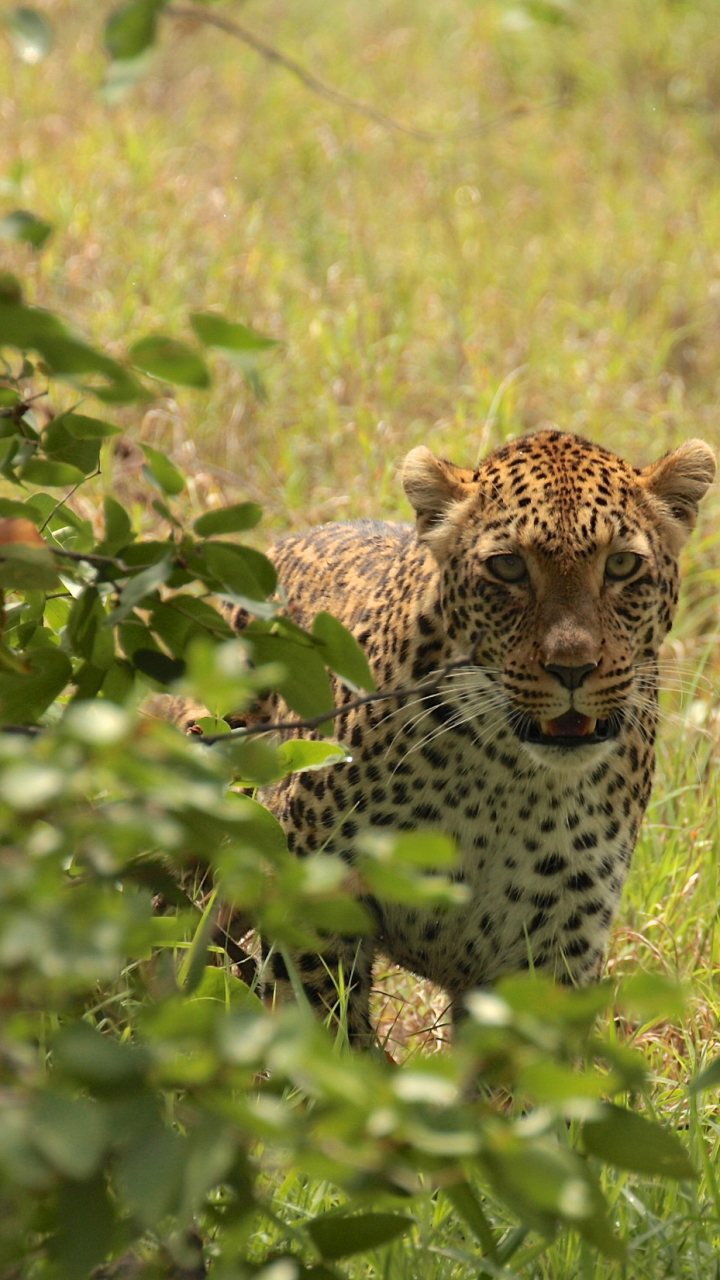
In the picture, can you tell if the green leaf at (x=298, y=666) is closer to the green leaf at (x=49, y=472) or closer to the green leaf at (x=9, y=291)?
the green leaf at (x=49, y=472)

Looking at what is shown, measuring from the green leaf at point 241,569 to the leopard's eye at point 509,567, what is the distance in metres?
1.24

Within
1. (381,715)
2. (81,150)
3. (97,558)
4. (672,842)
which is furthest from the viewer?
(81,150)

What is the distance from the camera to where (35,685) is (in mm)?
2539

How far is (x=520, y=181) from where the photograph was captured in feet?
34.9

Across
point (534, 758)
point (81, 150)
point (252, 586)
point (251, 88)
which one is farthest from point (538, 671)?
point (251, 88)

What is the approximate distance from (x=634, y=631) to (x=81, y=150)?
6.08m

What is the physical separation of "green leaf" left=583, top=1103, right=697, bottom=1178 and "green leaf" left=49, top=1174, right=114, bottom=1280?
593mm

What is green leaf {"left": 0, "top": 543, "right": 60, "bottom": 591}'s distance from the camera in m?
2.15

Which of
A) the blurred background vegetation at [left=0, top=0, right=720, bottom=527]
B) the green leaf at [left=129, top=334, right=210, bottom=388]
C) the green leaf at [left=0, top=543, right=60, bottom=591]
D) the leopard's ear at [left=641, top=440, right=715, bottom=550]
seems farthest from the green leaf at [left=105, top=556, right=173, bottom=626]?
the blurred background vegetation at [left=0, top=0, right=720, bottom=527]

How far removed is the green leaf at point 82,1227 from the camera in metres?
1.74

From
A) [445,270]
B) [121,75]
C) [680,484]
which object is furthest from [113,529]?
[445,270]

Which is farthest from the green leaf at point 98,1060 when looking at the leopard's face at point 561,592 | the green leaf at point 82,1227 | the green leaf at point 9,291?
the leopard's face at point 561,592

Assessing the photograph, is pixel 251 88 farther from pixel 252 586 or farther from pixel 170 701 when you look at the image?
pixel 252 586

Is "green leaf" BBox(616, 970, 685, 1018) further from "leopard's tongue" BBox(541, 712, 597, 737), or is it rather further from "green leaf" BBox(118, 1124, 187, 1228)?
"leopard's tongue" BBox(541, 712, 597, 737)
